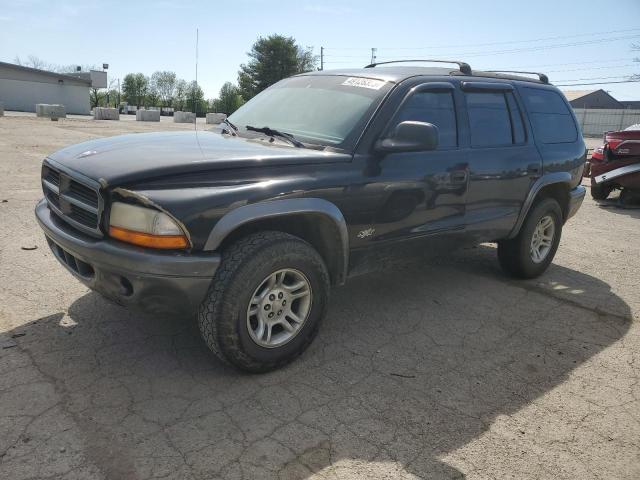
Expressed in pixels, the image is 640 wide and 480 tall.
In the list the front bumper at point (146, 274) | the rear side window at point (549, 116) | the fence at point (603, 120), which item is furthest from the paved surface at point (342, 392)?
the fence at point (603, 120)

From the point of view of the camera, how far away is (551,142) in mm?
4832

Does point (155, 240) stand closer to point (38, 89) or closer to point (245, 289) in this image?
point (245, 289)

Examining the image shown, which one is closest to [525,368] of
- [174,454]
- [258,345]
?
[258,345]

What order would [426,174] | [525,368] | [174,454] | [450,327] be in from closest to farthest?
[174,454], [525,368], [426,174], [450,327]

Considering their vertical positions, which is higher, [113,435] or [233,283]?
[233,283]

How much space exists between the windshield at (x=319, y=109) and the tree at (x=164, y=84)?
Answer: 100 metres

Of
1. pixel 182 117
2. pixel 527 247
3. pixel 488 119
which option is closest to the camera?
pixel 488 119

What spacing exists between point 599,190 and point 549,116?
6.21 m

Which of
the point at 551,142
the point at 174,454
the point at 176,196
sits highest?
the point at 551,142

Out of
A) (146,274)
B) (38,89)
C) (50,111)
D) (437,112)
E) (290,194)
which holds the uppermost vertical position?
(38,89)

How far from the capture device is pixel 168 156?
9.29 ft

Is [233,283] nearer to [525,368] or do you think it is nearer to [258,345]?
[258,345]

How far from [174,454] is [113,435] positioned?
1.09 ft

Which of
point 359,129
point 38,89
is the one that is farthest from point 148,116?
point 359,129
